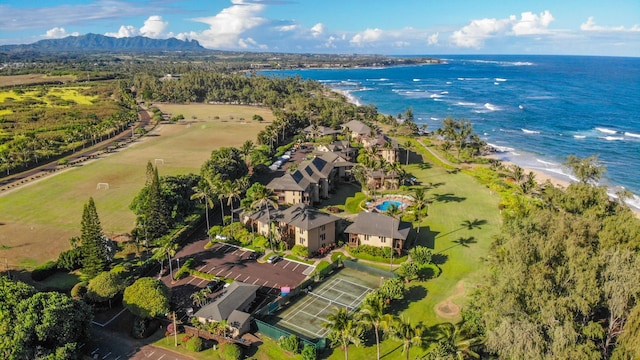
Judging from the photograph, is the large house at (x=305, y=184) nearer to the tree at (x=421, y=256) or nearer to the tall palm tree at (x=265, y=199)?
the tall palm tree at (x=265, y=199)

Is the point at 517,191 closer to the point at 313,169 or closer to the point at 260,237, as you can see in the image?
the point at 313,169

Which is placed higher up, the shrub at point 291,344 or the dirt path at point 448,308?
the shrub at point 291,344

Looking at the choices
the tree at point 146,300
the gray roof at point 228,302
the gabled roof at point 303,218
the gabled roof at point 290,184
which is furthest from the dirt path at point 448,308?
the gabled roof at point 290,184

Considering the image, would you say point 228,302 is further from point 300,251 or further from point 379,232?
point 379,232

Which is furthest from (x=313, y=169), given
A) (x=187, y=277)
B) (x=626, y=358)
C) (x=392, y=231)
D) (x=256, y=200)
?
(x=626, y=358)

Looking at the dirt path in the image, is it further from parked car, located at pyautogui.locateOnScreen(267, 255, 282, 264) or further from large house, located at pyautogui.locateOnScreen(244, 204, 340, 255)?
parked car, located at pyautogui.locateOnScreen(267, 255, 282, 264)

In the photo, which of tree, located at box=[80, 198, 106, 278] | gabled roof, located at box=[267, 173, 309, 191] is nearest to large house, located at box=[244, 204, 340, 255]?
gabled roof, located at box=[267, 173, 309, 191]
